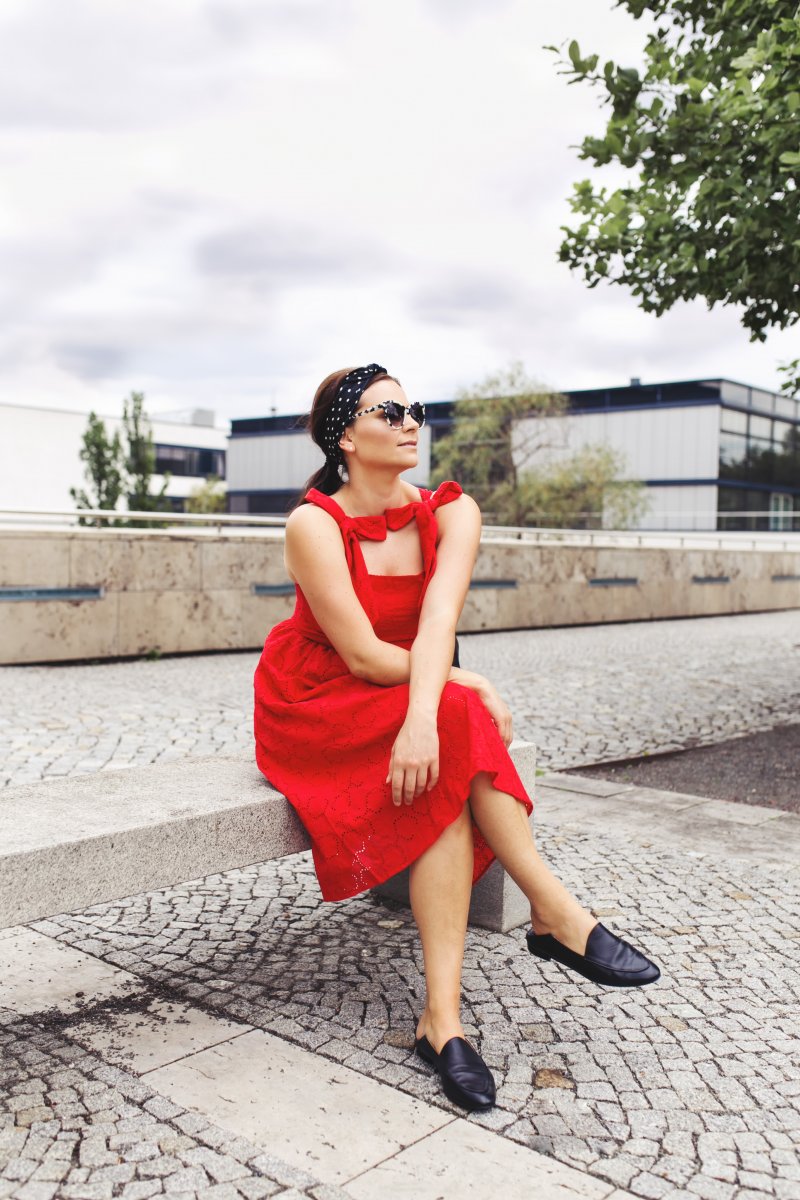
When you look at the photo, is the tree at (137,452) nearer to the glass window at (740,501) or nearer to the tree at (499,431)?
the tree at (499,431)

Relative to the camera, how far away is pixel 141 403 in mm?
34594

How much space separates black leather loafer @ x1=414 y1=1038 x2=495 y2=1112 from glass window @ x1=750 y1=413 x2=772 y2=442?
173ft

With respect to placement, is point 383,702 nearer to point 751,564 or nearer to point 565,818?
point 565,818

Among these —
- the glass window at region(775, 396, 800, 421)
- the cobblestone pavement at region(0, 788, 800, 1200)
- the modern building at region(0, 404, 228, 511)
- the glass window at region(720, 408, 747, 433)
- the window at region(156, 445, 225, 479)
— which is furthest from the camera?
the window at region(156, 445, 225, 479)

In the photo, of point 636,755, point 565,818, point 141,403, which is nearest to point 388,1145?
point 565,818

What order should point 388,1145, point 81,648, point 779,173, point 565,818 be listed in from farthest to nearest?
point 81,648, point 779,173, point 565,818, point 388,1145

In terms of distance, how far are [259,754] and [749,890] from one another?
200 cm

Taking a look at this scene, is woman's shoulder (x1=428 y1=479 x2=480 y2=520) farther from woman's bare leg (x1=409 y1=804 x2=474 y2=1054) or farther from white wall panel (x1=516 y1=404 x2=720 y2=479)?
white wall panel (x1=516 y1=404 x2=720 y2=479)

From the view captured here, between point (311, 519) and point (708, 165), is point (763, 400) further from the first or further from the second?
point (311, 519)

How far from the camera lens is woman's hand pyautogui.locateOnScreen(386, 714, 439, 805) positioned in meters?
2.71

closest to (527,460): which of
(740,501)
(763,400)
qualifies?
(740,501)

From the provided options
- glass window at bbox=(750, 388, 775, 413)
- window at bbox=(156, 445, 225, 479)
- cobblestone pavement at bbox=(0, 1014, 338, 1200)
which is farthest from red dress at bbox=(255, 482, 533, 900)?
window at bbox=(156, 445, 225, 479)

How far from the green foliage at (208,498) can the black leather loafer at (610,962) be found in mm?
60765

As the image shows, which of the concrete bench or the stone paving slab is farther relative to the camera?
the concrete bench
